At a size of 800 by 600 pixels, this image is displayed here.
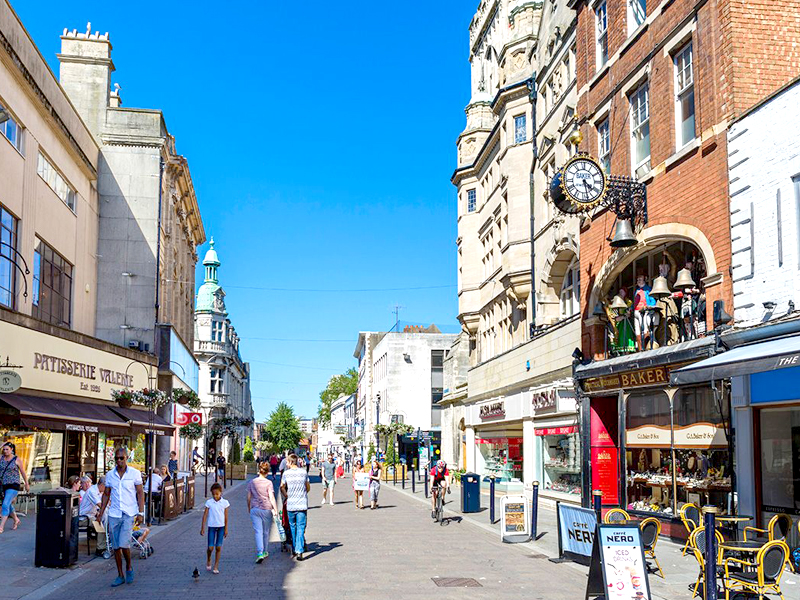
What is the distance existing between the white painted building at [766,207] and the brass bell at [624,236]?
3294mm

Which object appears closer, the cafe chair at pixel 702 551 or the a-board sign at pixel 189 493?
the cafe chair at pixel 702 551

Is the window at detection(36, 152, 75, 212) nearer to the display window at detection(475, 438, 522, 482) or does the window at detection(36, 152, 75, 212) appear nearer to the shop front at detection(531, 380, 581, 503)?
the shop front at detection(531, 380, 581, 503)

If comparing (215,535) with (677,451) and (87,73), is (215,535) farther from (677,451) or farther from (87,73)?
(87,73)

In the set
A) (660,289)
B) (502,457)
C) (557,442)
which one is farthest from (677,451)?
(502,457)

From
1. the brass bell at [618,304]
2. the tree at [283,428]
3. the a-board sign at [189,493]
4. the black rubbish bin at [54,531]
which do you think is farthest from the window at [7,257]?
the tree at [283,428]

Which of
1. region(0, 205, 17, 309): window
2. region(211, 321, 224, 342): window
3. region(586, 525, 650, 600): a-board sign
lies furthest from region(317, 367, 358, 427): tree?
region(586, 525, 650, 600): a-board sign

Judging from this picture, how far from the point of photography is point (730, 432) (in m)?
15.4

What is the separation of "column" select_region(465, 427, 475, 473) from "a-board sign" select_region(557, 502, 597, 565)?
25395 mm

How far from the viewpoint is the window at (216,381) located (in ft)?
302

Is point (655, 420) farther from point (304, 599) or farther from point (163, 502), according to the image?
point (163, 502)

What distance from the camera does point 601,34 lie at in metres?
22.0

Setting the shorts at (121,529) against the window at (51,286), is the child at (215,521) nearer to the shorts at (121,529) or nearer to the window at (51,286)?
the shorts at (121,529)

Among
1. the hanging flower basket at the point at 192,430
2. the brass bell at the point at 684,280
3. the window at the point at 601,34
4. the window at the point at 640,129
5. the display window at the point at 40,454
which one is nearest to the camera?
the brass bell at the point at 684,280

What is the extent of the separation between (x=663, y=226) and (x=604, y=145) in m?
4.36
